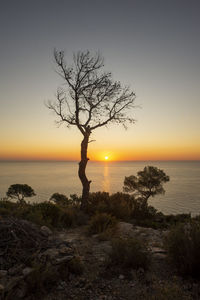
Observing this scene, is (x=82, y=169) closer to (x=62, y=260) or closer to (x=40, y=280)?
(x=62, y=260)

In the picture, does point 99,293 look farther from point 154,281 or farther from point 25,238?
point 25,238

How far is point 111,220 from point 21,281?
569cm

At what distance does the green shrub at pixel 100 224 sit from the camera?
8922 mm

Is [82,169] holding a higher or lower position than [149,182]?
higher

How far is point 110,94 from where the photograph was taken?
13.0 m

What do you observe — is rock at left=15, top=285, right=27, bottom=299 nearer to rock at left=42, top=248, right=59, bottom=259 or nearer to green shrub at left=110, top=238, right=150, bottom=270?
rock at left=42, top=248, right=59, bottom=259

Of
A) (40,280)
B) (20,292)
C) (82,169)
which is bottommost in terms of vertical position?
(20,292)

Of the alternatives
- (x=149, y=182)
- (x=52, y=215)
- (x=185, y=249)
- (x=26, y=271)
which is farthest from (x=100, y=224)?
(x=149, y=182)

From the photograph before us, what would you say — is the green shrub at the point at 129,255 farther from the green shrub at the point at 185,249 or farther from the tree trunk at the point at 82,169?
the tree trunk at the point at 82,169

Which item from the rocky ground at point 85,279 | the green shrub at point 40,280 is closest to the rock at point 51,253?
the rocky ground at point 85,279

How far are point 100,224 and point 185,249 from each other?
4508mm

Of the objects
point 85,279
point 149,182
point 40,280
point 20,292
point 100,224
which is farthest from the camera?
point 149,182

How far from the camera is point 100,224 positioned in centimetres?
913

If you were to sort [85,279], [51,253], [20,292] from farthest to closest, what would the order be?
1. [51,253]
2. [85,279]
3. [20,292]
